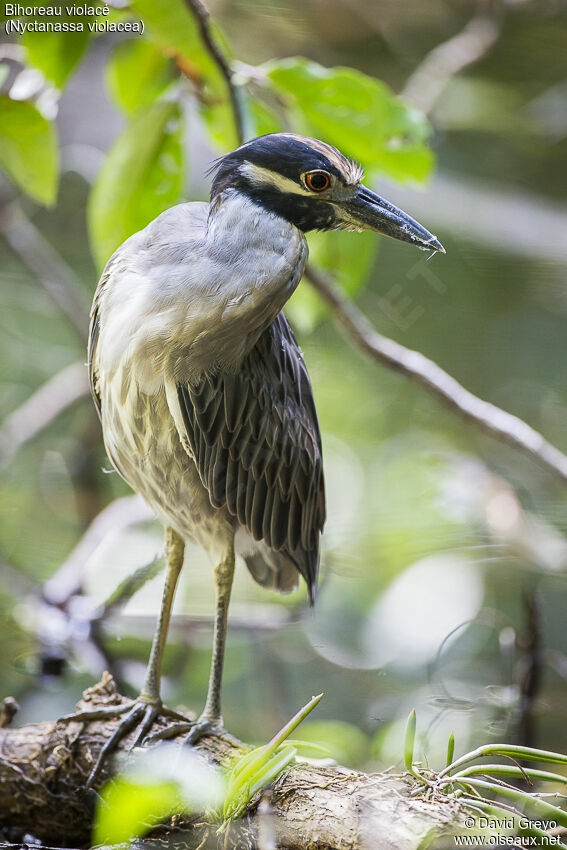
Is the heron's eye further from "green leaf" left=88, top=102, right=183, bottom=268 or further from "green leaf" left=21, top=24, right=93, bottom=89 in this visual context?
"green leaf" left=21, top=24, right=93, bottom=89

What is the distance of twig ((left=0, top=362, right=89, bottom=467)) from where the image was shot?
1994mm

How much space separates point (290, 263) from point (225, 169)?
0.11 m

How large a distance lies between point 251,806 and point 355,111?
83cm

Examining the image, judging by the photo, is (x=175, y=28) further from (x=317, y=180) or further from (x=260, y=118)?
(x=317, y=180)

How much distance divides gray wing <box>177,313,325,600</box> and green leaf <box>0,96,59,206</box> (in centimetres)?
45

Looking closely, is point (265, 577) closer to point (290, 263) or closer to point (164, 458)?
point (164, 458)

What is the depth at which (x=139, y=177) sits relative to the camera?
1.07 metres

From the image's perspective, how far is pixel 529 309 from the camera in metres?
2.01

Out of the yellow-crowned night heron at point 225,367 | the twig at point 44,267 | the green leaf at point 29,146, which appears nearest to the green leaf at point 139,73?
the green leaf at point 29,146

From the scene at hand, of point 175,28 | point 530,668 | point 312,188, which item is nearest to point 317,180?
point 312,188

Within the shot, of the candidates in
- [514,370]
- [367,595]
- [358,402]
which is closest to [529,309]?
[514,370]

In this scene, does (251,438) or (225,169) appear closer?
(225,169)

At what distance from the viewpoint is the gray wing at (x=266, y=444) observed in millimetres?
802

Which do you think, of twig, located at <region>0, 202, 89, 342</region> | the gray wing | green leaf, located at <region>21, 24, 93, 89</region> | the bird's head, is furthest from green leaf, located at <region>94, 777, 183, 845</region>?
twig, located at <region>0, 202, 89, 342</region>
